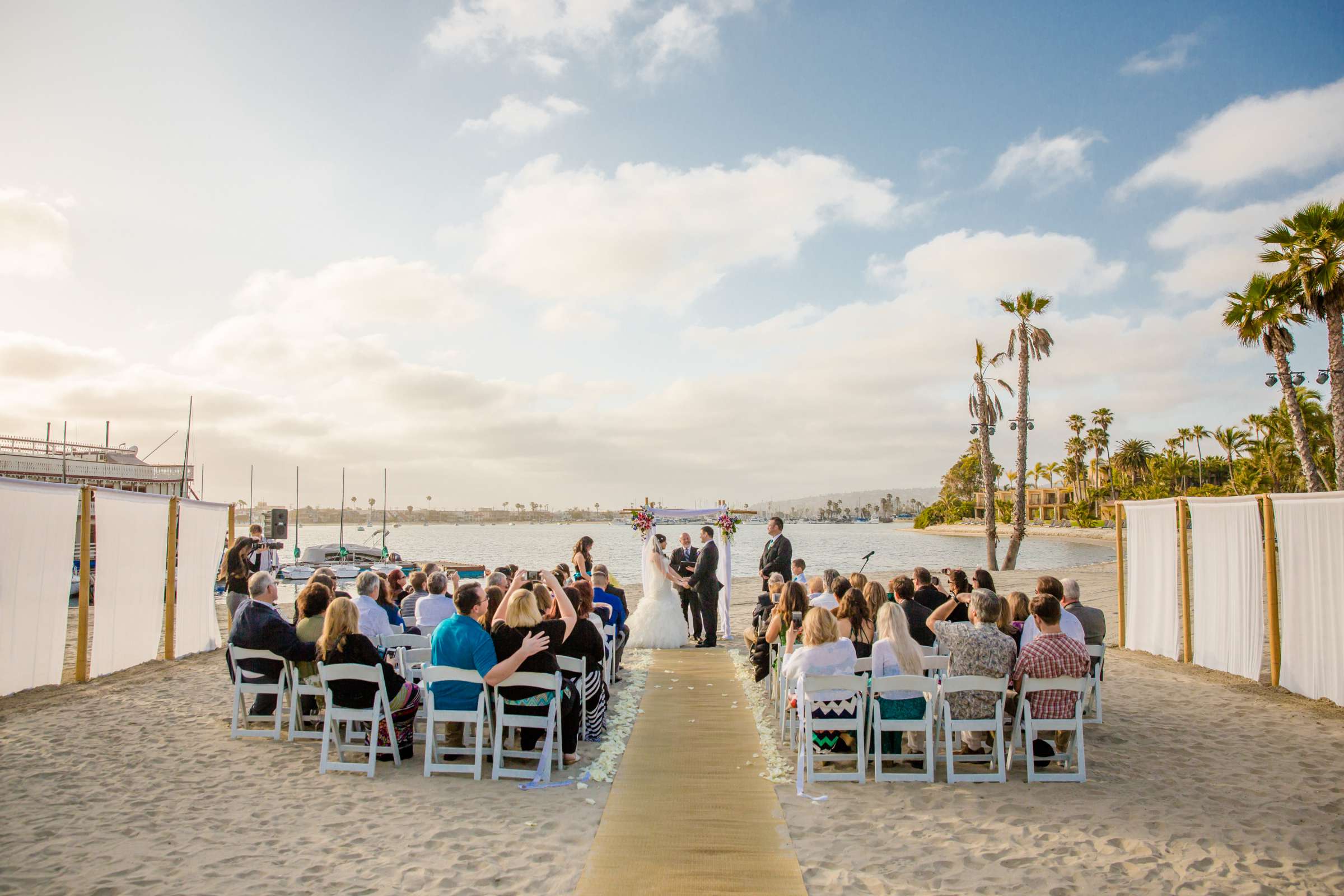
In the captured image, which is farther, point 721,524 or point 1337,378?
point 1337,378

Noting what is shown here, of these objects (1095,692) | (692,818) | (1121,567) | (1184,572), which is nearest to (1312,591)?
(1184,572)

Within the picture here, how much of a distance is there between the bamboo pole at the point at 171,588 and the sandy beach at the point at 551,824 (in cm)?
442

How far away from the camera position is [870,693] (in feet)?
18.9

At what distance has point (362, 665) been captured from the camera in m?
5.81

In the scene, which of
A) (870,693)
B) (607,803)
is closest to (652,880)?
(607,803)

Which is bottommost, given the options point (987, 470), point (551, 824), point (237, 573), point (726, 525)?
point (551, 824)

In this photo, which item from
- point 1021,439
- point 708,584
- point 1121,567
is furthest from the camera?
point 1021,439

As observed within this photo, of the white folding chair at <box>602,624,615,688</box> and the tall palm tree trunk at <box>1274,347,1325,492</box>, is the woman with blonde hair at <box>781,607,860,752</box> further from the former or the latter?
the tall palm tree trunk at <box>1274,347,1325,492</box>

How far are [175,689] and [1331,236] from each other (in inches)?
906

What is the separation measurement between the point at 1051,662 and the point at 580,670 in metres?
3.59

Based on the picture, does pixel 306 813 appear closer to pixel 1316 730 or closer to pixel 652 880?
pixel 652 880

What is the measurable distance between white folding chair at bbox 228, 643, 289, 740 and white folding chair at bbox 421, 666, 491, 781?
1.63 metres

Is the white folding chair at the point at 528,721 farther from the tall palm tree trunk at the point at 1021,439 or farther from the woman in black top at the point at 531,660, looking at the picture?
the tall palm tree trunk at the point at 1021,439

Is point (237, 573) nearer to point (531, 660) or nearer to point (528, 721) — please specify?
point (531, 660)
